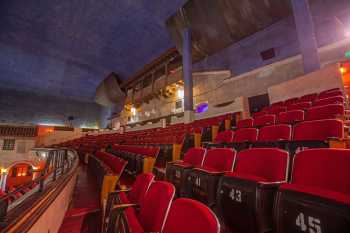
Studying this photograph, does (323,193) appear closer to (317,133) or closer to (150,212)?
(150,212)

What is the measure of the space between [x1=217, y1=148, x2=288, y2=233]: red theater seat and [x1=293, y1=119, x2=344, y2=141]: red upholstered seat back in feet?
2.04

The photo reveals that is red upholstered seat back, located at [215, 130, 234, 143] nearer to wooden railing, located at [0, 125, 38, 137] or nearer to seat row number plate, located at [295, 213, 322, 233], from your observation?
seat row number plate, located at [295, 213, 322, 233]

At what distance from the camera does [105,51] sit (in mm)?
8516

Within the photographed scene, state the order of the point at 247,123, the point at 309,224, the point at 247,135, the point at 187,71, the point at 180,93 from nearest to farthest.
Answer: the point at 309,224, the point at 247,135, the point at 247,123, the point at 187,71, the point at 180,93

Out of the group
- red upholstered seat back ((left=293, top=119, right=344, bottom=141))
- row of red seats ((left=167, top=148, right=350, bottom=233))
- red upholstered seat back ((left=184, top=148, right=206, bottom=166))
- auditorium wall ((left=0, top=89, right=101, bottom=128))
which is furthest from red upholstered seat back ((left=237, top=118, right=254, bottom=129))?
auditorium wall ((left=0, top=89, right=101, bottom=128))

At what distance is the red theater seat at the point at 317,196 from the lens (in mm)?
504

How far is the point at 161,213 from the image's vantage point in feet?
2.48

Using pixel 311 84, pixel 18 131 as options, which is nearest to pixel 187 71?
pixel 311 84

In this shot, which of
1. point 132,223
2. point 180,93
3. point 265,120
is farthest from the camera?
point 180,93

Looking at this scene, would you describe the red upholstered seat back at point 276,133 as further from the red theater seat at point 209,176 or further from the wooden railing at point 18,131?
the wooden railing at point 18,131

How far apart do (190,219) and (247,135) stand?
1.68 m

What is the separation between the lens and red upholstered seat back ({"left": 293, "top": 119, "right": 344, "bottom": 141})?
1313mm

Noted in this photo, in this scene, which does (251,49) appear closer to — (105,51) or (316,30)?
(316,30)

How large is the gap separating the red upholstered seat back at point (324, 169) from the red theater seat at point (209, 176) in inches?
15.4
